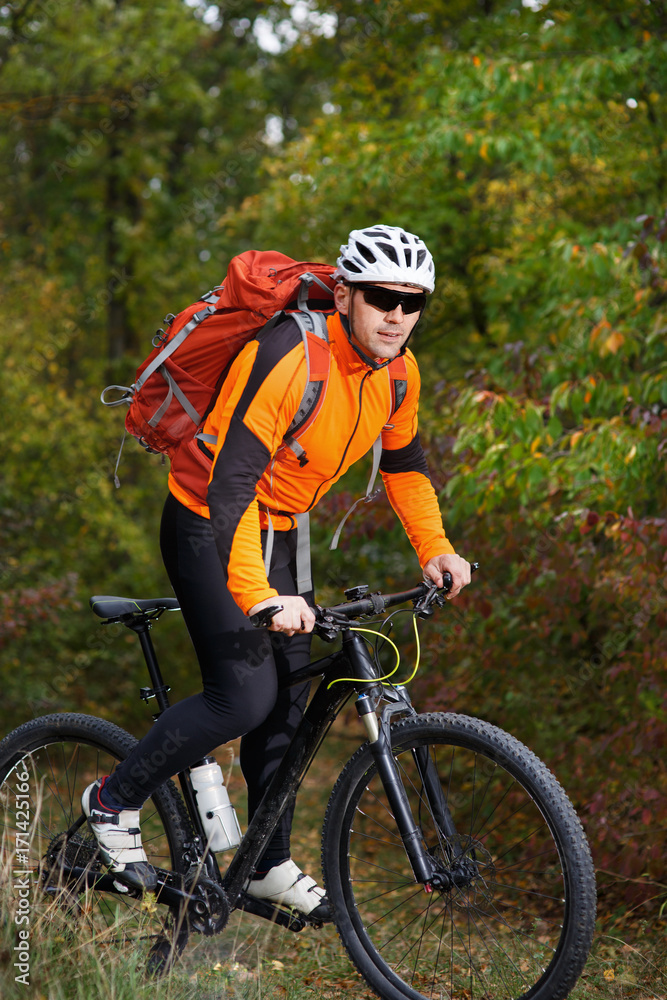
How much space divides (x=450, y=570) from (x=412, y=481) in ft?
1.13

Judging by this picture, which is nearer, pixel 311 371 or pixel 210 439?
pixel 311 371

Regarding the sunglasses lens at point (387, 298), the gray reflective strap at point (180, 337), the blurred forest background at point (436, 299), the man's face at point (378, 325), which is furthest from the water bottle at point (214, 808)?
the blurred forest background at point (436, 299)

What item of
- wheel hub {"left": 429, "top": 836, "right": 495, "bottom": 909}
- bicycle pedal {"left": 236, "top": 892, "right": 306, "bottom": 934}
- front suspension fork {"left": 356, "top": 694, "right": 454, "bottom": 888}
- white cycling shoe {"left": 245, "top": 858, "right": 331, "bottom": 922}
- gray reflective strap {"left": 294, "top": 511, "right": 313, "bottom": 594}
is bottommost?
bicycle pedal {"left": 236, "top": 892, "right": 306, "bottom": 934}

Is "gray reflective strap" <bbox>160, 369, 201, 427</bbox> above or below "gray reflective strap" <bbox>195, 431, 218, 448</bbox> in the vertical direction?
above

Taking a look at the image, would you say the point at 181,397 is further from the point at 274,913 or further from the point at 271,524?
the point at 274,913

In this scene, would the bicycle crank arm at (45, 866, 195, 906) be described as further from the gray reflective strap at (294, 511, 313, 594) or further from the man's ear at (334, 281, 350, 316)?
the man's ear at (334, 281, 350, 316)

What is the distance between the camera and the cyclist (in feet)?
7.27

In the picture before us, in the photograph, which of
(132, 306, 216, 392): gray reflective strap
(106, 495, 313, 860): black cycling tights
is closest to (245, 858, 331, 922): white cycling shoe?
(106, 495, 313, 860): black cycling tights

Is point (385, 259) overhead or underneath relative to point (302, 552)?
overhead

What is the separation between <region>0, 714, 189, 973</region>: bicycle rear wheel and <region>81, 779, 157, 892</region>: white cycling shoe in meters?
0.08

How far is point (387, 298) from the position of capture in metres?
2.32

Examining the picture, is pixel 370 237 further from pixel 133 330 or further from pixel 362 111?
pixel 133 330

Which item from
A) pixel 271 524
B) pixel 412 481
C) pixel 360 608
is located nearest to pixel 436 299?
pixel 412 481

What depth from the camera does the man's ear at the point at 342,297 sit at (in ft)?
7.86
